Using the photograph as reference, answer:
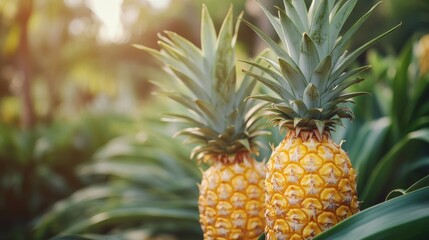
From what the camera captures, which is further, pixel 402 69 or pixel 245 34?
pixel 245 34

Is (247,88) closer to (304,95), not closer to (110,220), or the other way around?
(304,95)

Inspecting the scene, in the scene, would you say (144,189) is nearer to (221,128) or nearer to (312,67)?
(221,128)

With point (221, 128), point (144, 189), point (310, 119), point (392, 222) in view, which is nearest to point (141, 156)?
point (144, 189)

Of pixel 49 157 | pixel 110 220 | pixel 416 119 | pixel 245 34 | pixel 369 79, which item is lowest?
pixel 110 220

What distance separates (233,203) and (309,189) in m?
0.38

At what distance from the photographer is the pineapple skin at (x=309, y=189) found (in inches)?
54.4

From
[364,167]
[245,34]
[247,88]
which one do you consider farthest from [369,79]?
[245,34]

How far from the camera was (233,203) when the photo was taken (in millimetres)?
1691

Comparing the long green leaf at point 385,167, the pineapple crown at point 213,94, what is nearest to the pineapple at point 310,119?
the pineapple crown at point 213,94

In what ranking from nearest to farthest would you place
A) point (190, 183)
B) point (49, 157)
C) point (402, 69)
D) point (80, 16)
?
1. point (402, 69)
2. point (190, 183)
3. point (49, 157)
4. point (80, 16)

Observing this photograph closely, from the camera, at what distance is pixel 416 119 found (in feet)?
8.96

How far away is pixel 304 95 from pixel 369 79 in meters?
1.84

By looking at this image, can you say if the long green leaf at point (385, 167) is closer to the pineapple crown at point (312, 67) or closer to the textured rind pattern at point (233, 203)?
the textured rind pattern at point (233, 203)

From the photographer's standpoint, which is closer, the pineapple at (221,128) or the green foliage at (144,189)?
the pineapple at (221,128)
